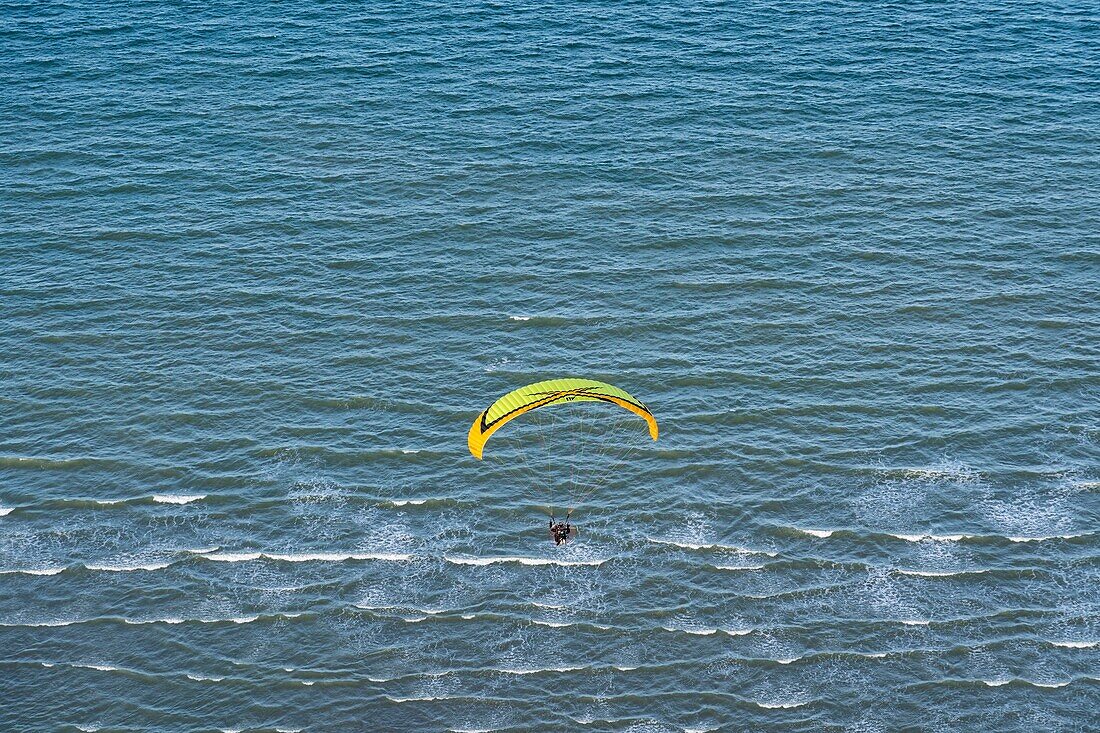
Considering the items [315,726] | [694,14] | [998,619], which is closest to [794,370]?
[998,619]

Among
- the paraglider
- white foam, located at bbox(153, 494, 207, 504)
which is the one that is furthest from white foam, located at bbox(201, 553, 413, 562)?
the paraglider

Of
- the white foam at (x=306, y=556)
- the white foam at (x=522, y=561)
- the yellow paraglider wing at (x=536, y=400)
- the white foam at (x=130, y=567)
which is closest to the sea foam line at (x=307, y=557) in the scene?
the white foam at (x=306, y=556)

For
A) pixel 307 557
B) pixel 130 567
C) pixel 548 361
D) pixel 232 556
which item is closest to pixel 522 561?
pixel 307 557

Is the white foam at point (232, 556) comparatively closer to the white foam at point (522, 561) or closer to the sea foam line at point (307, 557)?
the sea foam line at point (307, 557)

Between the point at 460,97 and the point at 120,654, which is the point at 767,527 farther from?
the point at 460,97

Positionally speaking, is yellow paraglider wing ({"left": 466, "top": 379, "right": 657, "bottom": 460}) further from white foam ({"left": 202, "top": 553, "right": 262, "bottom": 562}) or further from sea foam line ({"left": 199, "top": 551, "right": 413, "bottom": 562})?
white foam ({"left": 202, "top": 553, "right": 262, "bottom": 562})
